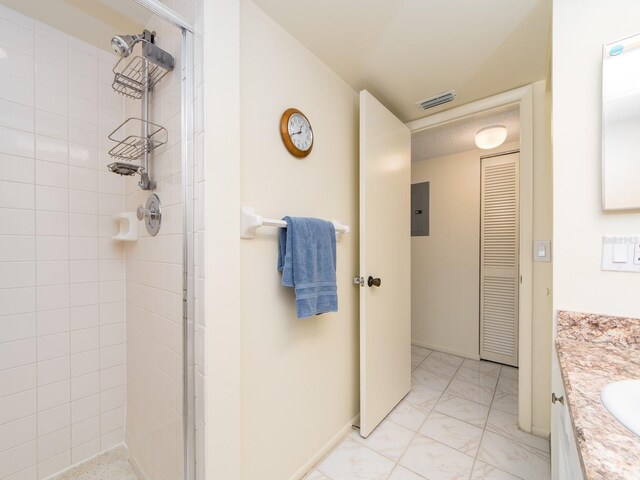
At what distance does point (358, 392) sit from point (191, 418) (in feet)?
3.75

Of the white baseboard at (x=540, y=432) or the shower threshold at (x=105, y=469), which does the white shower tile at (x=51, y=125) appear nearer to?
the shower threshold at (x=105, y=469)

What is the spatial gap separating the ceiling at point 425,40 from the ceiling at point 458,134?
0.40 m

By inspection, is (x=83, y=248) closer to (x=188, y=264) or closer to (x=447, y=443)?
(x=188, y=264)

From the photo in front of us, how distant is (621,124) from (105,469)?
2691 mm

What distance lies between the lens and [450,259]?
2920mm

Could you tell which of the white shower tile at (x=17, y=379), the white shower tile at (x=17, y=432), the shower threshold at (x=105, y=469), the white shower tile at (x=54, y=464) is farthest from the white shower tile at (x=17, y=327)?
the shower threshold at (x=105, y=469)

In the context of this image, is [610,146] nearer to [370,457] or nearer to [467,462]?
[467,462]

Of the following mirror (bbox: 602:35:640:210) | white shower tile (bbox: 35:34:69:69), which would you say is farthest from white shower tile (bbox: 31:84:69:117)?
mirror (bbox: 602:35:640:210)

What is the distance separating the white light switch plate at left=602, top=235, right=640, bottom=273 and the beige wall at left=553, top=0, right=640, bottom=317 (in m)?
0.02

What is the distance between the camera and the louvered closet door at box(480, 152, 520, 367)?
100 inches

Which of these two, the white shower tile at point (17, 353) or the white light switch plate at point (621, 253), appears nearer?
the white light switch plate at point (621, 253)

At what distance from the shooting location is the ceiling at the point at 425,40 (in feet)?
3.77

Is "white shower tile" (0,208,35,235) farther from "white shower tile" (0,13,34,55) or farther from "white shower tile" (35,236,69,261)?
"white shower tile" (0,13,34,55)

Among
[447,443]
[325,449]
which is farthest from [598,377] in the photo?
[325,449]
